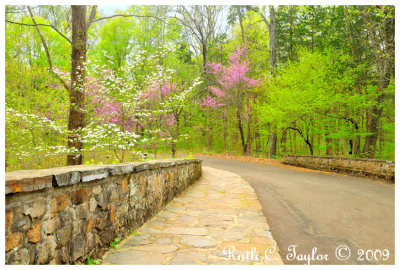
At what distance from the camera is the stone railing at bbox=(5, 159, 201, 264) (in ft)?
6.01

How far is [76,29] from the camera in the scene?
7.68 metres

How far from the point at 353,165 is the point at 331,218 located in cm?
727

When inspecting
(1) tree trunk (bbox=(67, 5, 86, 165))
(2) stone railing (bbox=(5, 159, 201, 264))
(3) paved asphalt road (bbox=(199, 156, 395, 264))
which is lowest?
(3) paved asphalt road (bbox=(199, 156, 395, 264))

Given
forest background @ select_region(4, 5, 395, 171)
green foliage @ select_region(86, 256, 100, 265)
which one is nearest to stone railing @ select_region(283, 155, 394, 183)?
forest background @ select_region(4, 5, 395, 171)

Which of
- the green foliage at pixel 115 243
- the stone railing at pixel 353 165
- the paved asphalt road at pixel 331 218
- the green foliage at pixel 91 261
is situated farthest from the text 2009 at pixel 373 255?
the stone railing at pixel 353 165

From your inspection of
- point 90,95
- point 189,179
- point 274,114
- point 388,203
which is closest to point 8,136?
point 90,95

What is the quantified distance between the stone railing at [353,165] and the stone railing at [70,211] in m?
8.74

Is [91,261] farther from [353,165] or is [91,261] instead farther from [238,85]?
[238,85]

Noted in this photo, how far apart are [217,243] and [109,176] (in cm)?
150

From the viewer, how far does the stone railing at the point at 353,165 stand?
941cm

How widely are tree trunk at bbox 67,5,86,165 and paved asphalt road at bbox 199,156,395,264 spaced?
5.16 metres

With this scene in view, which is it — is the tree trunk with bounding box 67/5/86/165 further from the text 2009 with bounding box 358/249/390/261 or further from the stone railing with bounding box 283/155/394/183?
the stone railing with bounding box 283/155/394/183

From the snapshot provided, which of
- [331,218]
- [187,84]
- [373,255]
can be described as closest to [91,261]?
[373,255]

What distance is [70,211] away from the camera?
93.4 inches
